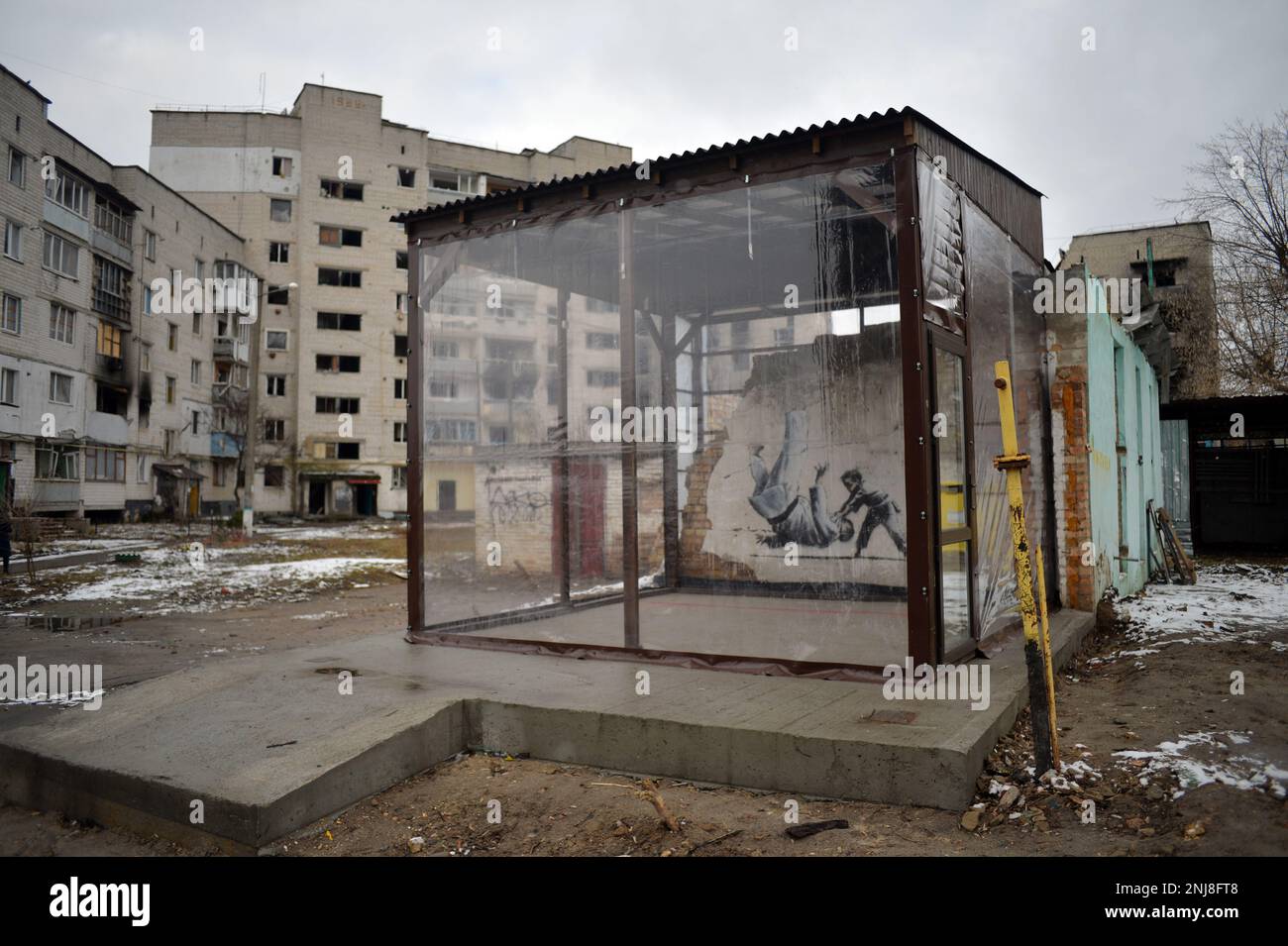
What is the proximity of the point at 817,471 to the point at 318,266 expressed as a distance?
40917mm

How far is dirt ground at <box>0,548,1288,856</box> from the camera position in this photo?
13.0 feet

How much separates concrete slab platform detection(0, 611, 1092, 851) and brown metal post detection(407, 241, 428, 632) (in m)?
1.53

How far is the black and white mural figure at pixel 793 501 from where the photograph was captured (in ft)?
24.1

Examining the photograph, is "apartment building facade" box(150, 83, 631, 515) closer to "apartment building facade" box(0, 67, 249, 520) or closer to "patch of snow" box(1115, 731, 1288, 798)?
"apartment building facade" box(0, 67, 249, 520)

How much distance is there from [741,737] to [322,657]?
13.2 feet

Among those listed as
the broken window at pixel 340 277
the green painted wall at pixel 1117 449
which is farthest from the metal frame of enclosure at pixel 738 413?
the broken window at pixel 340 277

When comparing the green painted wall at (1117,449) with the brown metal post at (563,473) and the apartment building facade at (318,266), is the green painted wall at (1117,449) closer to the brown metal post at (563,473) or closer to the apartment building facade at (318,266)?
the brown metal post at (563,473)

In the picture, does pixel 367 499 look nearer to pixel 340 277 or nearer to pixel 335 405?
pixel 335 405

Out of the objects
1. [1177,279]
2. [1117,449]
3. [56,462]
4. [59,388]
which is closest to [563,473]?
[1117,449]

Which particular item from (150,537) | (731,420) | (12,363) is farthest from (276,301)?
(731,420)

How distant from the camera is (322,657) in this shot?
7301 millimetres

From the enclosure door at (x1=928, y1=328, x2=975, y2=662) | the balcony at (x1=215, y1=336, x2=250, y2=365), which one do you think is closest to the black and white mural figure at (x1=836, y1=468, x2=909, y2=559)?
the enclosure door at (x1=928, y1=328, x2=975, y2=662)
